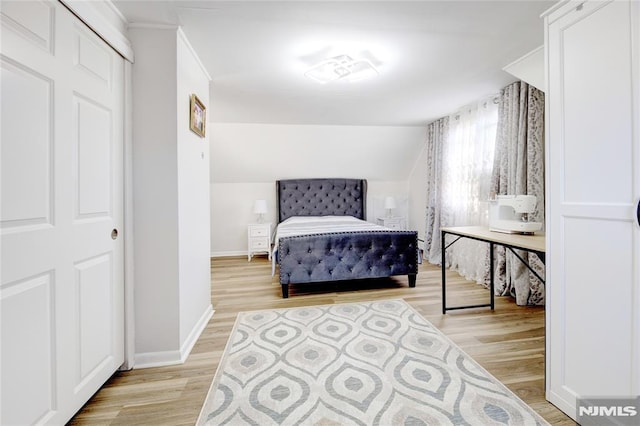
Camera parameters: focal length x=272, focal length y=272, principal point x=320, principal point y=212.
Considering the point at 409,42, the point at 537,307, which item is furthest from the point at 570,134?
the point at 537,307

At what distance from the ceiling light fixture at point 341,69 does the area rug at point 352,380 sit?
2.17 meters

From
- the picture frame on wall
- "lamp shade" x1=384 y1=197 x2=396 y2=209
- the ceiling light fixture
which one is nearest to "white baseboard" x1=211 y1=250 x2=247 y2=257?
"lamp shade" x1=384 y1=197 x2=396 y2=209

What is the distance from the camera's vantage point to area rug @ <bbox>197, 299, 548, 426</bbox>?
4.46ft

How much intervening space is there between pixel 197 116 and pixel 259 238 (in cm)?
287

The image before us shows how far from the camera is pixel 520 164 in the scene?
2775 millimetres

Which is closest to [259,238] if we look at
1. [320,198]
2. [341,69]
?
[320,198]

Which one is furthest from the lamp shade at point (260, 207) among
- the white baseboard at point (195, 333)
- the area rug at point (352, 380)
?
the area rug at point (352, 380)

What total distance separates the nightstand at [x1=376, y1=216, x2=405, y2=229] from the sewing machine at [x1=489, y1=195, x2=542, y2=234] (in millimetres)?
2907

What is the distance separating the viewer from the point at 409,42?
199cm

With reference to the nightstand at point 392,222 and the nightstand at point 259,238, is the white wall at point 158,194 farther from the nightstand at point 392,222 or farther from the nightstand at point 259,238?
the nightstand at point 392,222

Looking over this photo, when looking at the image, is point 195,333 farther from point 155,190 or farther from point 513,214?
point 513,214

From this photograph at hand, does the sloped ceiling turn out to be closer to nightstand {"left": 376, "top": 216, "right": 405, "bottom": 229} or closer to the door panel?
the door panel

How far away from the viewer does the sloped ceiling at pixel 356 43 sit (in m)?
1.64

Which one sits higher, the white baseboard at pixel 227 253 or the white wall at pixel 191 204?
the white wall at pixel 191 204
